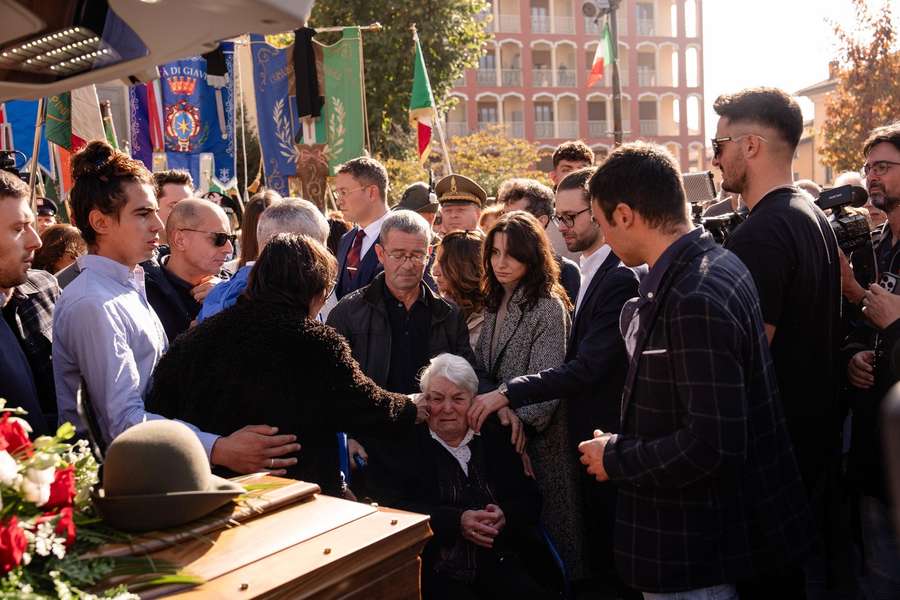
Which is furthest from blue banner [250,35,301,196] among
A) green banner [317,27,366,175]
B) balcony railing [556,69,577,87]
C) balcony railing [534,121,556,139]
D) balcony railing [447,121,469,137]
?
balcony railing [556,69,577,87]

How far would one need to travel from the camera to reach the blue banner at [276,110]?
29.7 feet

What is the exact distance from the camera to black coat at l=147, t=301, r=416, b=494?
8.14 feet

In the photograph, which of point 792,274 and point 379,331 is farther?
point 379,331

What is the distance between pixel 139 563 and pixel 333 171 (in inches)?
297

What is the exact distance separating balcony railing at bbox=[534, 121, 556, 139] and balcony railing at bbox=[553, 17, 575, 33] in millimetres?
6590

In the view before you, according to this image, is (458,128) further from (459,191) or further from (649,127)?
(459,191)

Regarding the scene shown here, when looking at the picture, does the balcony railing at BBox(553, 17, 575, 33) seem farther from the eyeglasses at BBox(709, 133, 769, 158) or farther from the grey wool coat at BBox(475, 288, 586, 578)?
the eyeglasses at BBox(709, 133, 769, 158)

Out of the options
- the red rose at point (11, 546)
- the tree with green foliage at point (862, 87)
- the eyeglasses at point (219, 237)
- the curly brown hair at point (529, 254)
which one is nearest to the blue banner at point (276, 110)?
the eyeglasses at point (219, 237)

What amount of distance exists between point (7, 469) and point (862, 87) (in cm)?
2539

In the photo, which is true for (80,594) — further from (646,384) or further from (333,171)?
(333,171)

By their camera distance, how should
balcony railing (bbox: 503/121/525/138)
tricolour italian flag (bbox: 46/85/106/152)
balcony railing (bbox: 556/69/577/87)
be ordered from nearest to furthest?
tricolour italian flag (bbox: 46/85/106/152), balcony railing (bbox: 503/121/525/138), balcony railing (bbox: 556/69/577/87)

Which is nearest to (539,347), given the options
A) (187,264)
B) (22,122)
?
(187,264)

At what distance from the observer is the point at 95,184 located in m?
2.96

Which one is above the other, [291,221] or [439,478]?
[291,221]
